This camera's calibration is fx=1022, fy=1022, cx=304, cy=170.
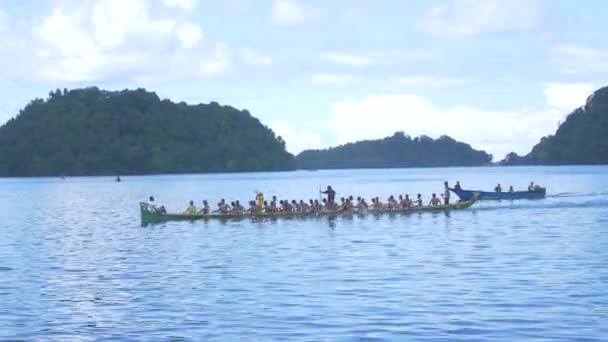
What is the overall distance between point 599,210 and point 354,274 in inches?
1208

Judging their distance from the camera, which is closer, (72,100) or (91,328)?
(91,328)

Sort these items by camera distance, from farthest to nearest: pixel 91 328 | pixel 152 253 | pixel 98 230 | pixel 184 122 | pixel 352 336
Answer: pixel 184 122, pixel 98 230, pixel 152 253, pixel 91 328, pixel 352 336

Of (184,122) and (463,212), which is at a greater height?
(184,122)

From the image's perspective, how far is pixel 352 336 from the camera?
59.3ft

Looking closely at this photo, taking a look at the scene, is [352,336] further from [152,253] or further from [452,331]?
[152,253]

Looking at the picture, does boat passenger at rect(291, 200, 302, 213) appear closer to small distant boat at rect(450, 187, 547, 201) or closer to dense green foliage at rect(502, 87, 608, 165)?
small distant boat at rect(450, 187, 547, 201)

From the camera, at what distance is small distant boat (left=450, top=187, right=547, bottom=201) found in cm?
5909

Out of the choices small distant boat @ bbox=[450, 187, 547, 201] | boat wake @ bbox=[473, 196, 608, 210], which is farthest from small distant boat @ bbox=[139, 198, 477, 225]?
small distant boat @ bbox=[450, 187, 547, 201]

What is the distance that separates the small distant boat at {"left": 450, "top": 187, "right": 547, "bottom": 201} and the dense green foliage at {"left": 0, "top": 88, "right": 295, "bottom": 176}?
120 metres

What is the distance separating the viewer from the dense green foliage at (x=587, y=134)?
602 ft

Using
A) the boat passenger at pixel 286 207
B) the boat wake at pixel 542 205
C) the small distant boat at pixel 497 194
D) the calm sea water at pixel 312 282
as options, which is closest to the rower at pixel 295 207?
the boat passenger at pixel 286 207

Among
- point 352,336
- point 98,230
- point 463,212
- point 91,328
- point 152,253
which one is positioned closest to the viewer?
→ point 352,336

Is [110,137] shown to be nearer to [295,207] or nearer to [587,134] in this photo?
[587,134]

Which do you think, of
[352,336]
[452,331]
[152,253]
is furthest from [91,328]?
[152,253]
